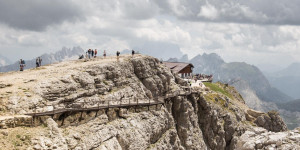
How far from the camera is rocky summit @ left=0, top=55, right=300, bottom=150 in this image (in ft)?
114

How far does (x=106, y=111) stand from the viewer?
153ft

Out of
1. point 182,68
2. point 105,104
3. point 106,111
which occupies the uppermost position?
point 182,68

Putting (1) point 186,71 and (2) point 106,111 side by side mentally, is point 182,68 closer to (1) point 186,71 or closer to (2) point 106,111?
(1) point 186,71

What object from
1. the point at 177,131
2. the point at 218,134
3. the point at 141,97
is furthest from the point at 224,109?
the point at 141,97

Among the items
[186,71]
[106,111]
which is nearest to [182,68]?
[186,71]

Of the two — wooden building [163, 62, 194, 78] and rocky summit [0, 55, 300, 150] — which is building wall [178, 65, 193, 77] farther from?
rocky summit [0, 55, 300, 150]

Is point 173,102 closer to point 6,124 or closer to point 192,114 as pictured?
point 192,114

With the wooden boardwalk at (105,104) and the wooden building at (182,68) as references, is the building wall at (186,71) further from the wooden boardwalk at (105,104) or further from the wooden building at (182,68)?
the wooden boardwalk at (105,104)

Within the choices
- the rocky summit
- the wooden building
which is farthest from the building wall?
the rocky summit

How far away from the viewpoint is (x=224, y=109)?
91000mm

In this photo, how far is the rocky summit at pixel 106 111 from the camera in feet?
114

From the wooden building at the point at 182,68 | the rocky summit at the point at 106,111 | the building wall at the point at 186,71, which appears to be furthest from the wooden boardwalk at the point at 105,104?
the building wall at the point at 186,71

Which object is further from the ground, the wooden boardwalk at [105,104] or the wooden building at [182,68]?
the wooden building at [182,68]

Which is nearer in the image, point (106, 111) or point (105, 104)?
point (105, 104)
